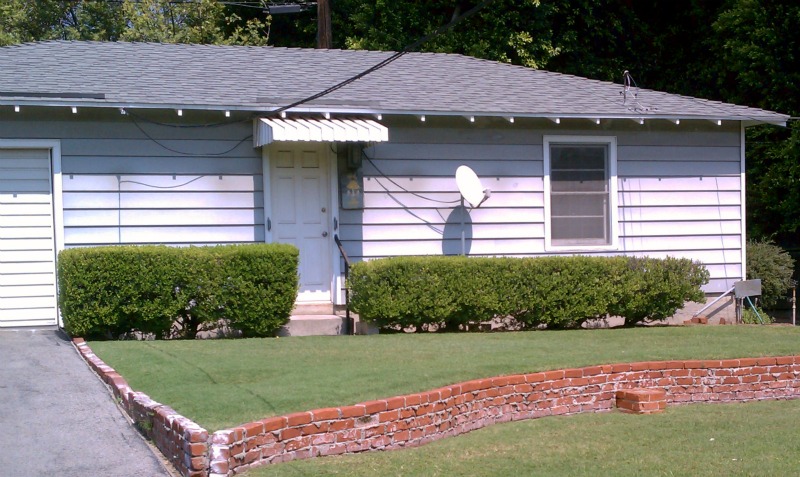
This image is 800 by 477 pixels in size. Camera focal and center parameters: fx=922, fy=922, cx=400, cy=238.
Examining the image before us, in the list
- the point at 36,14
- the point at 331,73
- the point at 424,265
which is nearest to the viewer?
the point at 424,265

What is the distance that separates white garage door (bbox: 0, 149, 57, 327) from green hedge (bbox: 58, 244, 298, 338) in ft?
3.68

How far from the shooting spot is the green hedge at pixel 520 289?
11.4 metres

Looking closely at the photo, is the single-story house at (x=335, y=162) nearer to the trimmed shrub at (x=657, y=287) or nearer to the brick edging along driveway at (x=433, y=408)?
the trimmed shrub at (x=657, y=287)

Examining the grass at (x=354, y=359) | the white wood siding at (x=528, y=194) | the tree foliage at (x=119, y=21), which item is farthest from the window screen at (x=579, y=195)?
the tree foliage at (x=119, y=21)

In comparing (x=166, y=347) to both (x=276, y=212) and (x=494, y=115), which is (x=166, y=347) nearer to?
(x=276, y=212)

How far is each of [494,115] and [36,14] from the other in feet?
51.8

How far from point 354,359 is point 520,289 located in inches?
142

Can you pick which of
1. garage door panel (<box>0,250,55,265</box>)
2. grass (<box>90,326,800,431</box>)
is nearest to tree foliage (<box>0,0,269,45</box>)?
garage door panel (<box>0,250,55,265</box>)

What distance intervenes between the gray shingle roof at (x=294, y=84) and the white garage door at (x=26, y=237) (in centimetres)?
100

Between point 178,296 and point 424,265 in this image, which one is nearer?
point 178,296

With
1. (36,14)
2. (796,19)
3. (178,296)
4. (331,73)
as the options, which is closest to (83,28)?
(36,14)

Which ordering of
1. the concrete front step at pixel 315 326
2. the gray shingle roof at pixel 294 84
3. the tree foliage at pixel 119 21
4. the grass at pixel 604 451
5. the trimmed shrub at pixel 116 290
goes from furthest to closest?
the tree foliage at pixel 119 21 → the concrete front step at pixel 315 326 → the gray shingle roof at pixel 294 84 → the trimmed shrub at pixel 116 290 → the grass at pixel 604 451

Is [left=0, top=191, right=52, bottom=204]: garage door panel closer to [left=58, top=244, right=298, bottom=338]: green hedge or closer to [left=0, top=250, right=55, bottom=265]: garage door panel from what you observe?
[left=0, top=250, right=55, bottom=265]: garage door panel

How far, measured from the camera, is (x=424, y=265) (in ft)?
37.9
